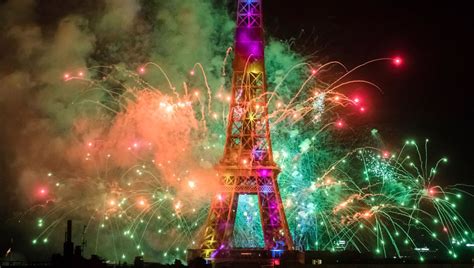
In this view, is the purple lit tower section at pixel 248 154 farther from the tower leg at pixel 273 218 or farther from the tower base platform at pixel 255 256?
the tower base platform at pixel 255 256

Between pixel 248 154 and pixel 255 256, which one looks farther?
pixel 248 154

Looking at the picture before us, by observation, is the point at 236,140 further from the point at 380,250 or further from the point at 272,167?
the point at 380,250

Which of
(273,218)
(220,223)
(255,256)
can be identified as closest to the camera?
(255,256)

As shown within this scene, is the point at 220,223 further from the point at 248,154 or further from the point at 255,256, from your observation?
the point at 248,154

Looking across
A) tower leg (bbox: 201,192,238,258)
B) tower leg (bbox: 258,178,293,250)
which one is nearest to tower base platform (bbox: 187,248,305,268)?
tower leg (bbox: 201,192,238,258)

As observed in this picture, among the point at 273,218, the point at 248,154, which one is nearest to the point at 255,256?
the point at 273,218

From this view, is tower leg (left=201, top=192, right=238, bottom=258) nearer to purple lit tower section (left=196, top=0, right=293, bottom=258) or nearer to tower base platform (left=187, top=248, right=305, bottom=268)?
purple lit tower section (left=196, top=0, right=293, bottom=258)

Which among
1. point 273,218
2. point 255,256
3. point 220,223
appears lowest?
point 255,256

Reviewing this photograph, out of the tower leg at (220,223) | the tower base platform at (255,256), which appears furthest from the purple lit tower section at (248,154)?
the tower base platform at (255,256)
